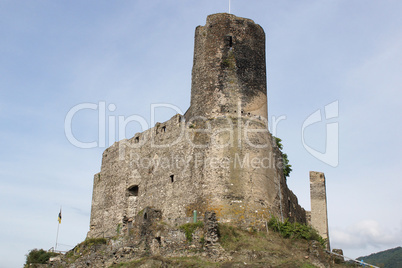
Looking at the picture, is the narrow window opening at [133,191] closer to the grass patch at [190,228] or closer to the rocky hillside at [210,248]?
the rocky hillside at [210,248]

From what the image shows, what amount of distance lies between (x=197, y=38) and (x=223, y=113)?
473 cm

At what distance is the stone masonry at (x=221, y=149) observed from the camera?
79.0 feet

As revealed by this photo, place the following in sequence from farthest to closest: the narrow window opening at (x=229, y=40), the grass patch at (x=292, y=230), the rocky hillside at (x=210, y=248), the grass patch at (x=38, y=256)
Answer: the grass patch at (x=38, y=256) < the narrow window opening at (x=229, y=40) < the grass patch at (x=292, y=230) < the rocky hillside at (x=210, y=248)

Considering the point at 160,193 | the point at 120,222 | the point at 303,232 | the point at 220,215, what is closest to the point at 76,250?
the point at 120,222

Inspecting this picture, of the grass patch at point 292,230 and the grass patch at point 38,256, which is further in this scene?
the grass patch at point 38,256

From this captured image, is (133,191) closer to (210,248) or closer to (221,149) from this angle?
(221,149)

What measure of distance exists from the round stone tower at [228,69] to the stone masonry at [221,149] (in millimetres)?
48

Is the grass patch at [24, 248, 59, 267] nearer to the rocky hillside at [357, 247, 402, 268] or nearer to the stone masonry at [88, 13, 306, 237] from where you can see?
the stone masonry at [88, 13, 306, 237]

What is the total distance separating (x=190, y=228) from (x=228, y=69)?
816 centimetres

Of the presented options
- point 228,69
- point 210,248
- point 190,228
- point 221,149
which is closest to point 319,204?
point 221,149

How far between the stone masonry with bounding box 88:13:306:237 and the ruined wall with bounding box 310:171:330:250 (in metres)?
2.89

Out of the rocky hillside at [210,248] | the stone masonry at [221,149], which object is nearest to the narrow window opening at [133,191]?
the stone masonry at [221,149]

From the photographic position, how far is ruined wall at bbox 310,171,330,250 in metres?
32.4

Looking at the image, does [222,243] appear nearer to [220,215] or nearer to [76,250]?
[220,215]
